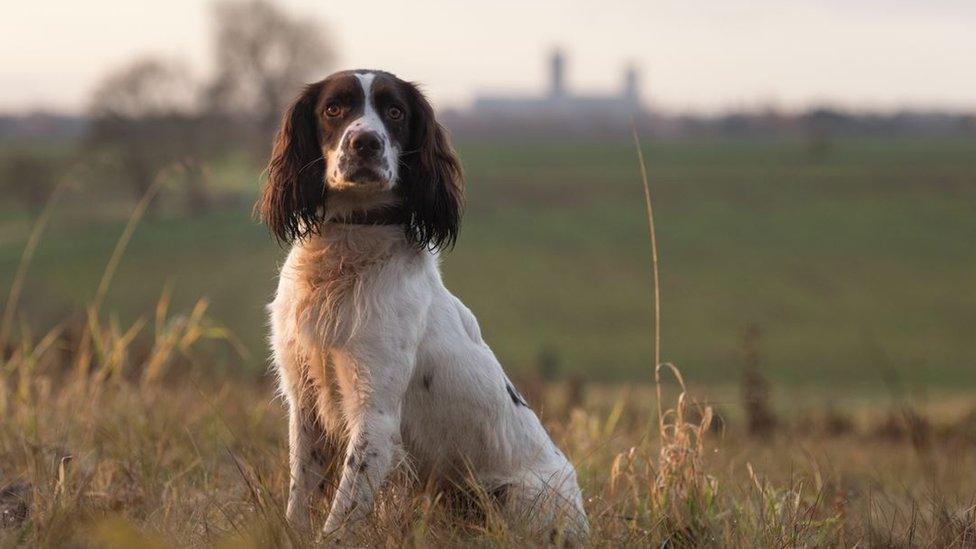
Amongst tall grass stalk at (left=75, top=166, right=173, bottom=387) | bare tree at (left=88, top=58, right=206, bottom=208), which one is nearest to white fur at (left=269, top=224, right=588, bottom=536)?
tall grass stalk at (left=75, top=166, right=173, bottom=387)

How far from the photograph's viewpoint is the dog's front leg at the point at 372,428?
402 centimetres

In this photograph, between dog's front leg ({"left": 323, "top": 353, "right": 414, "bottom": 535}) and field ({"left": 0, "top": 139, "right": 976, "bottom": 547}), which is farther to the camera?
field ({"left": 0, "top": 139, "right": 976, "bottom": 547})

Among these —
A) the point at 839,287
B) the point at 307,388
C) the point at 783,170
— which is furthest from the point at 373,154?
the point at 783,170

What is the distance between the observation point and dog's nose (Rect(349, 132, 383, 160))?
4.09m

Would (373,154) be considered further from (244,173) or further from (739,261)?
(739,261)

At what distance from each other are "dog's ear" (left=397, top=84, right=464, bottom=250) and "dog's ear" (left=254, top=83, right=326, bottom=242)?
34 cm

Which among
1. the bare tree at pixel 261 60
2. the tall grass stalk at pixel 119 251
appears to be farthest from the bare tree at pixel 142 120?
the tall grass stalk at pixel 119 251

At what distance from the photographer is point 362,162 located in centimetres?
411

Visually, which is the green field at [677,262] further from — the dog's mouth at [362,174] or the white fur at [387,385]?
the dog's mouth at [362,174]

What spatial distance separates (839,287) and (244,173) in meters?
24.6

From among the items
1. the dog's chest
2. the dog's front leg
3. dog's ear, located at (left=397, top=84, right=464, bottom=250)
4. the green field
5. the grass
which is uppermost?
dog's ear, located at (left=397, top=84, right=464, bottom=250)

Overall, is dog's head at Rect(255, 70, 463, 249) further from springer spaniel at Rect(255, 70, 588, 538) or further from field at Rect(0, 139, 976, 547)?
field at Rect(0, 139, 976, 547)

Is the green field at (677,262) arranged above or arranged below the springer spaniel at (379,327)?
below

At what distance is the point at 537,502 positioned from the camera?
4199 millimetres
